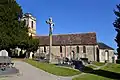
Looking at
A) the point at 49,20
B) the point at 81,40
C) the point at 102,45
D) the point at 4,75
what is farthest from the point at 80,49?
the point at 4,75

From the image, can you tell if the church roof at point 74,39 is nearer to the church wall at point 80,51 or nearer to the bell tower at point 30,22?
the church wall at point 80,51

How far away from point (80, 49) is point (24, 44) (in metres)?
30.8

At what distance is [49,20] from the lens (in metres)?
51.5

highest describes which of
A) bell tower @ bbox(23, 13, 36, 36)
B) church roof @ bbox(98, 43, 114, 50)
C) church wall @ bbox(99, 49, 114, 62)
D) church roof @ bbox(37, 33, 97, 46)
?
bell tower @ bbox(23, 13, 36, 36)

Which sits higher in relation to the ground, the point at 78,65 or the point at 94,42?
the point at 94,42

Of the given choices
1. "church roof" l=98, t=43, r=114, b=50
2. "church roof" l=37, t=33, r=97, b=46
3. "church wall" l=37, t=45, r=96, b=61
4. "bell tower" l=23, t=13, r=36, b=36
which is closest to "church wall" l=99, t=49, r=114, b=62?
"church roof" l=98, t=43, r=114, b=50

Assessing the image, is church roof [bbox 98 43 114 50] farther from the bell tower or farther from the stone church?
the bell tower

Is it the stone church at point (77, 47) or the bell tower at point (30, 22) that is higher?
the bell tower at point (30, 22)

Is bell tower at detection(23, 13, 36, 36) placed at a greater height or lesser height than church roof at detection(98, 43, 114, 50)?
greater

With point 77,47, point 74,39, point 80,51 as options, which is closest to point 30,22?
point 74,39

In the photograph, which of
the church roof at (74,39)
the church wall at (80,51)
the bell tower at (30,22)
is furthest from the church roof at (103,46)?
the bell tower at (30,22)

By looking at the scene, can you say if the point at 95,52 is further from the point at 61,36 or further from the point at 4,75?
the point at 4,75

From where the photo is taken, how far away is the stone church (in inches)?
3332

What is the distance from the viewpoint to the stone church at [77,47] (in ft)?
278
